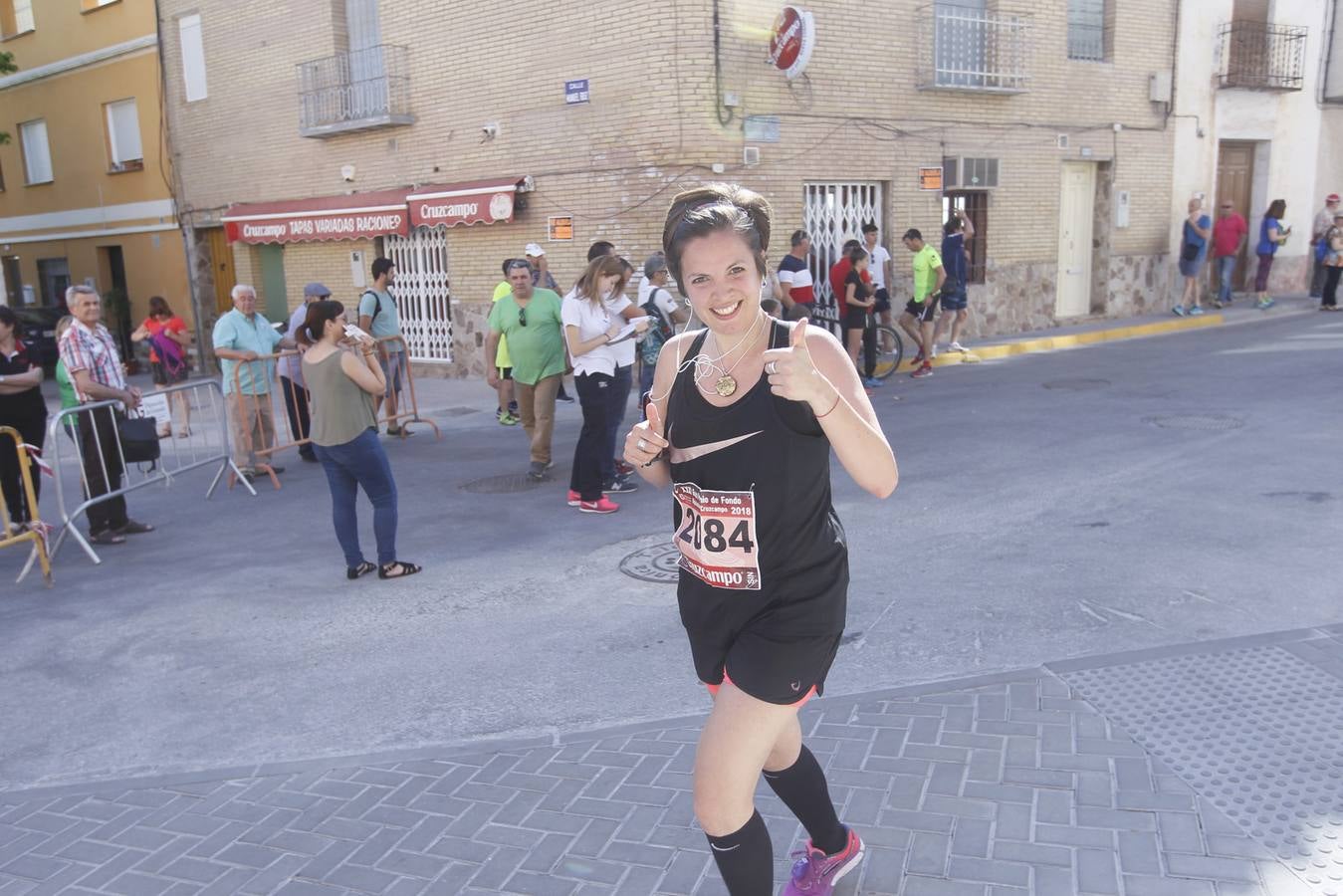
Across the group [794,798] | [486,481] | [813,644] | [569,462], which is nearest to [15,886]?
[794,798]

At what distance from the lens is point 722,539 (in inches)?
102

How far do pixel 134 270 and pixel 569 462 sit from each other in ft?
53.2

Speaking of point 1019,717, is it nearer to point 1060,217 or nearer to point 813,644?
point 813,644

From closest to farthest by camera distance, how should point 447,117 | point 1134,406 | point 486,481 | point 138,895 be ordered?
point 138,895 < point 486,481 < point 1134,406 < point 447,117

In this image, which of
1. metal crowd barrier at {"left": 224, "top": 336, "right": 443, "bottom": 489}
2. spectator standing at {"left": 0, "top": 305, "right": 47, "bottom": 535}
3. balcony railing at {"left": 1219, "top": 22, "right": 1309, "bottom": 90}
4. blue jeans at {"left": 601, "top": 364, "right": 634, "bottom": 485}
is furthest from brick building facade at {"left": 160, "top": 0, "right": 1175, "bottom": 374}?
spectator standing at {"left": 0, "top": 305, "right": 47, "bottom": 535}

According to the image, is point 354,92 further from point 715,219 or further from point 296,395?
point 715,219

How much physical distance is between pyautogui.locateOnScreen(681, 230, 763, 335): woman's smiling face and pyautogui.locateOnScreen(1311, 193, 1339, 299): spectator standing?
19.9m

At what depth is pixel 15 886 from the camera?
11.1 ft

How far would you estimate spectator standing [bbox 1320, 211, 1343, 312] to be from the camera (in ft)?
60.2

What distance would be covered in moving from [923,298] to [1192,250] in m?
7.68

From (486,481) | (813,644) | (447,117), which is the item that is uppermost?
(447,117)

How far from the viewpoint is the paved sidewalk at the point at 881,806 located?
316 centimetres

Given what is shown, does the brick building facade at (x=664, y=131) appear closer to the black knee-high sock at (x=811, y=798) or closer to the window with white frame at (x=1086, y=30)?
the window with white frame at (x=1086, y=30)

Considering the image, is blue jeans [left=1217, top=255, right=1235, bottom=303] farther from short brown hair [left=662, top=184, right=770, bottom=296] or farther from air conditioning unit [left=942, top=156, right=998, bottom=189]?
short brown hair [left=662, top=184, right=770, bottom=296]
